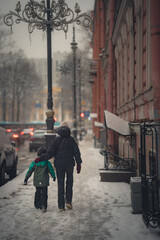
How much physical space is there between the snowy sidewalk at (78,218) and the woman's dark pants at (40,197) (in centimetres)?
13

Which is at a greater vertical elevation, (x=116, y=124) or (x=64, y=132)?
(x=116, y=124)

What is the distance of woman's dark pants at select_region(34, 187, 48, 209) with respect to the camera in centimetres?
687

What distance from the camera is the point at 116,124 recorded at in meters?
10.3

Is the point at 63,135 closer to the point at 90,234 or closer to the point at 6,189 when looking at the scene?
the point at 90,234

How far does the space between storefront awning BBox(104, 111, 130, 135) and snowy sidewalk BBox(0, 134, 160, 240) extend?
1954 millimetres

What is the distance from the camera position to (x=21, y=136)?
32719mm

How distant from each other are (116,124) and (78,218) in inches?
179

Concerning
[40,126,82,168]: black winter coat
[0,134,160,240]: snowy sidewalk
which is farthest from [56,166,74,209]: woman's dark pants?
[0,134,160,240]: snowy sidewalk

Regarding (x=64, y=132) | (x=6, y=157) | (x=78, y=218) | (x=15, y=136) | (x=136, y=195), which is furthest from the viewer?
(x=15, y=136)

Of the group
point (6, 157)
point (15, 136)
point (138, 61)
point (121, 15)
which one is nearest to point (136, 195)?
point (138, 61)

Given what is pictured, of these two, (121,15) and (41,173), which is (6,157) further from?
(121,15)

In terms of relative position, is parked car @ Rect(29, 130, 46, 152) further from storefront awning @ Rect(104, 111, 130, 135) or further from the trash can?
the trash can

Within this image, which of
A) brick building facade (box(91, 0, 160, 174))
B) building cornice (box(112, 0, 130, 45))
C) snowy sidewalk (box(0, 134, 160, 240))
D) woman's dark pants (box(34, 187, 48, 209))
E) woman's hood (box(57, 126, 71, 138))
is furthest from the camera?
building cornice (box(112, 0, 130, 45))

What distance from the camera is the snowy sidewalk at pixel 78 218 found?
17.5ft
